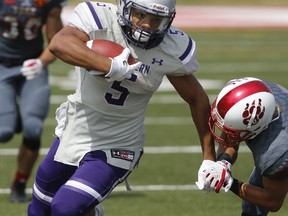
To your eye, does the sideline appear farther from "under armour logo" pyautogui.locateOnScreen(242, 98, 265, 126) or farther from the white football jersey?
"under armour logo" pyautogui.locateOnScreen(242, 98, 265, 126)

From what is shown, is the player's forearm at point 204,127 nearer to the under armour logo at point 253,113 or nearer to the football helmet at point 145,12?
the under armour logo at point 253,113

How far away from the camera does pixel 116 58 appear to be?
4684 mm

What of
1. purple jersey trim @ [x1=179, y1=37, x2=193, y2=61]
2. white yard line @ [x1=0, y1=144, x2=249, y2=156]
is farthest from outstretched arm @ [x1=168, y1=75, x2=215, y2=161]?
white yard line @ [x1=0, y1=144, x2=249, y2=156]

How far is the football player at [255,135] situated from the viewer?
16.1 feet

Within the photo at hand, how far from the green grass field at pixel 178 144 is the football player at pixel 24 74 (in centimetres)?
42

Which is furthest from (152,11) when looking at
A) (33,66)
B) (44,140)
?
(44,140)

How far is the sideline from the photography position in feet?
68.1

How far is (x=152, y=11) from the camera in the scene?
4.88 metres

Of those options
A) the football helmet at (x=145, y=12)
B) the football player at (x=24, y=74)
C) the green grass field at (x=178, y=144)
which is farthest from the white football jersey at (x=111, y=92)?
the football player at (x=24, y=74)

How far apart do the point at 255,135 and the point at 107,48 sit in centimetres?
94

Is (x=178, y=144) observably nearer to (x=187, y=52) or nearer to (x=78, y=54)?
(x=187, y=52)

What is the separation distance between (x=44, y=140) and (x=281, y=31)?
11194 millimetres

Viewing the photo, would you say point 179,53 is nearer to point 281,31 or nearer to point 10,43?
point 10,43

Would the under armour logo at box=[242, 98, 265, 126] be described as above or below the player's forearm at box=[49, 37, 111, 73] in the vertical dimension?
below
